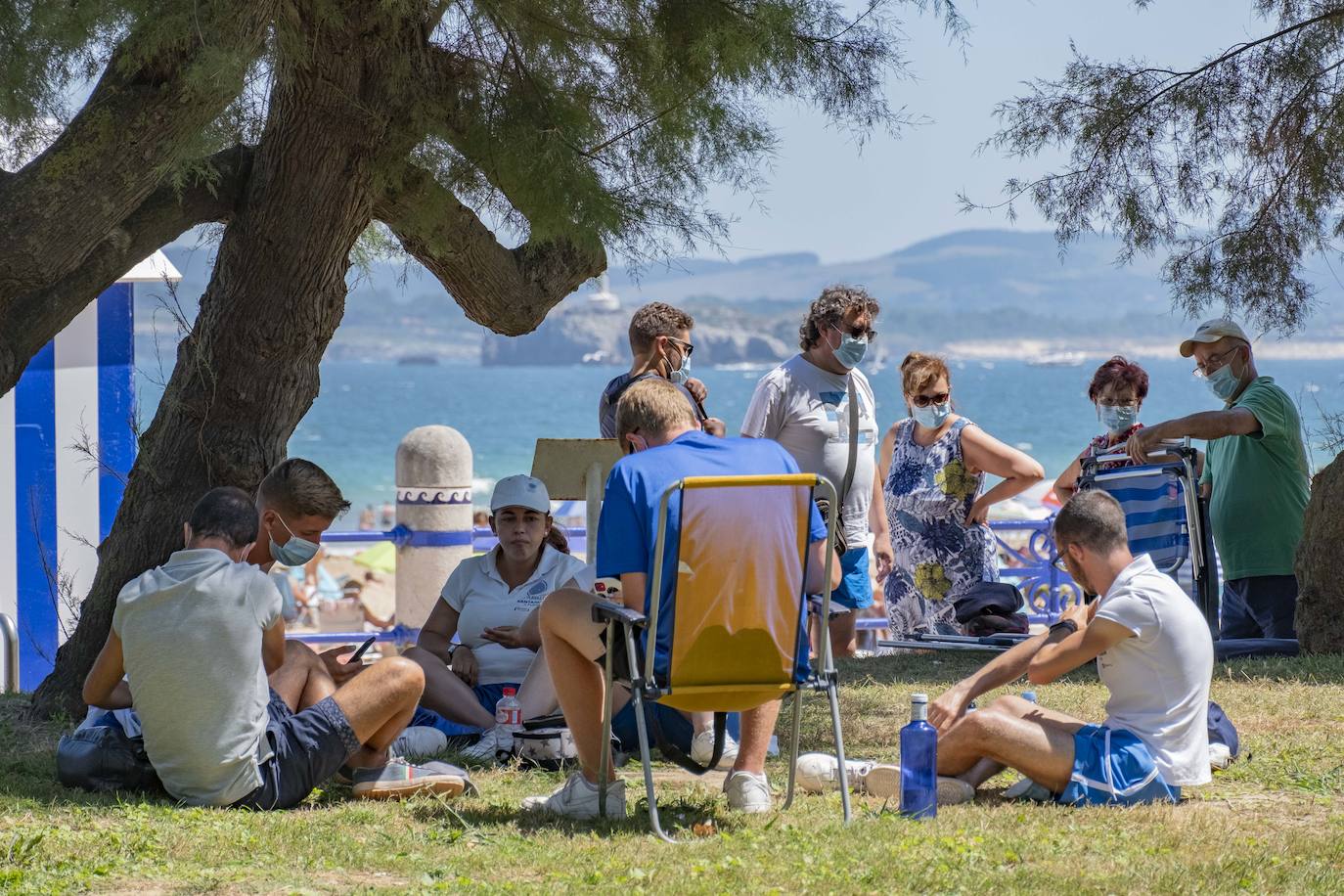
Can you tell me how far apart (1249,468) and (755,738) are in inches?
155

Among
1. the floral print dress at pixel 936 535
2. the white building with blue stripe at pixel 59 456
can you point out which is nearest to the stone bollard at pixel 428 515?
the white building with blue stripe at pixel 59 456

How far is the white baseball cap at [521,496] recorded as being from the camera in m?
5.59

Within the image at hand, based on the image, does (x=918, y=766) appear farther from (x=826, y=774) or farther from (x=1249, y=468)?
(x=1249, y=468)

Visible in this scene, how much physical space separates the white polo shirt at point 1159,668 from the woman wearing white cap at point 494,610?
2.00 meters

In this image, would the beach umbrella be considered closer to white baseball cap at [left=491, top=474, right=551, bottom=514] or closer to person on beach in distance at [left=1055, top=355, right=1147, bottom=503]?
person on beach in distance at [left=1055, top=355, right=1147, bottom=503]

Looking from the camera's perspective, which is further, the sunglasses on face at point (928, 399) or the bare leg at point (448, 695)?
the sunglasses on face at point (928, 399)

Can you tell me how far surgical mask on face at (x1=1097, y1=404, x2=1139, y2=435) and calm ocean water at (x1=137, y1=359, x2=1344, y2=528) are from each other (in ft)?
109

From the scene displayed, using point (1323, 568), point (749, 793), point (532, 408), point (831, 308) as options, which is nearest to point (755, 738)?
point (749, 793)

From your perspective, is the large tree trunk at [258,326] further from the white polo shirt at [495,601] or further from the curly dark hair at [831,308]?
the curly dark hair at [831,308]

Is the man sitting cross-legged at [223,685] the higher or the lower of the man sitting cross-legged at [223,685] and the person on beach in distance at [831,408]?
the lower

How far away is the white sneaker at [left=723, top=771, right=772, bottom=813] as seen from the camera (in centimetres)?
415

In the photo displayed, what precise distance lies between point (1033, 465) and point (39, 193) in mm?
4434

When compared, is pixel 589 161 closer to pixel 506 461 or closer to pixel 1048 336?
pixel 506 461

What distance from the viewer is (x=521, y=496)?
220 inches
